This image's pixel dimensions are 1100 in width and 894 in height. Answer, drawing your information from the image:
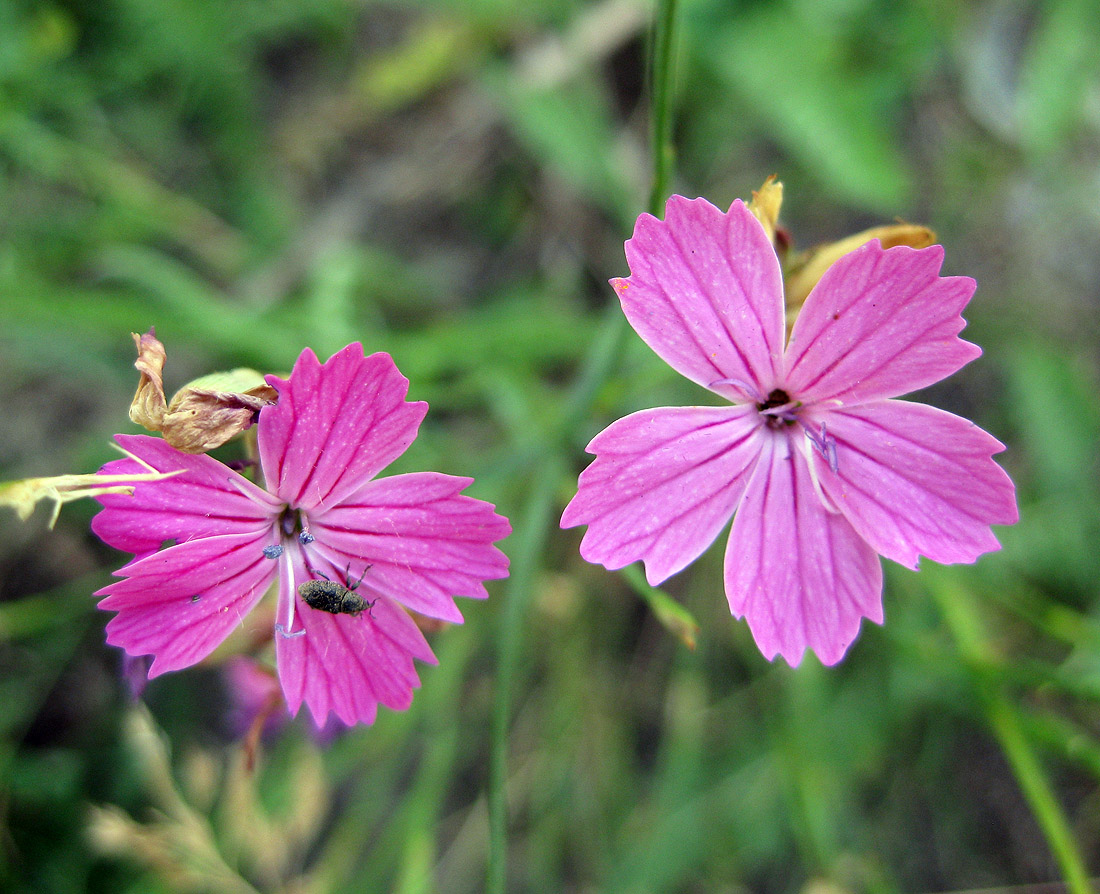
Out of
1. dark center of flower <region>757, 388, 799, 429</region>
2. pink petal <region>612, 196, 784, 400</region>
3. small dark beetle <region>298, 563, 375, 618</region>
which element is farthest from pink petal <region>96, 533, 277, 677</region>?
dark center of flower <region>757, 388, 799, 429</region>

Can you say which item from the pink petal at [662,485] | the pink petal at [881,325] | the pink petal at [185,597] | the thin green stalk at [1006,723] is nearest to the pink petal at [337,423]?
the pink petal at [185,597]

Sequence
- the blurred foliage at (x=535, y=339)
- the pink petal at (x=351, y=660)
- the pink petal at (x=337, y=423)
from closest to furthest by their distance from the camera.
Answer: the pink petal at (x=337, y=423) < the pink petal at (x=351, y=660) < the blurred foliage at (x=535, y=339)

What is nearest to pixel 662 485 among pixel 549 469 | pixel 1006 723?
pixel 549 469

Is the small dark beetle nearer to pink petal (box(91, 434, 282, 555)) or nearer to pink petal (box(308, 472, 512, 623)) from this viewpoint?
pink petal (box(308, 472, 512, 623))

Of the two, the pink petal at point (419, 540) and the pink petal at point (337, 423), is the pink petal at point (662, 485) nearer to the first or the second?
the pink petal at point (419, 540)

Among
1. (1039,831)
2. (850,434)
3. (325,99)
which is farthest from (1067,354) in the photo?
(325,99)

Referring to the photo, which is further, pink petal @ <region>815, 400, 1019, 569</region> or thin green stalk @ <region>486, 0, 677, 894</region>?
thin green stalk @ <region>486, 0, 677, 894</region>

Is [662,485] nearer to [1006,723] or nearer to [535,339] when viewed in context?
[1006,723]
